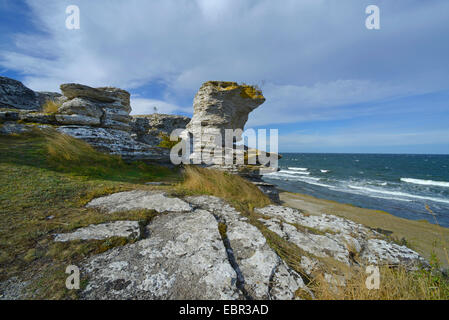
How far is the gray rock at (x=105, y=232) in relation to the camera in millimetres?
2410

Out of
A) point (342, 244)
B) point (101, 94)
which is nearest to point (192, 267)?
point (342, 244)

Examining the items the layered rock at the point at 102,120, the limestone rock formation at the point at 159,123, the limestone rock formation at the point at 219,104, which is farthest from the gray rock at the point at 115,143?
the limestone rock formation at the point at 159,123

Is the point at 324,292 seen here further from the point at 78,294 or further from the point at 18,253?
the point at 18,253

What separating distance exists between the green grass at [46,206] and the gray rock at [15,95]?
5.84m

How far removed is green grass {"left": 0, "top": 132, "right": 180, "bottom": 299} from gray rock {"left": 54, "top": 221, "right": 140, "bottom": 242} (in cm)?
11

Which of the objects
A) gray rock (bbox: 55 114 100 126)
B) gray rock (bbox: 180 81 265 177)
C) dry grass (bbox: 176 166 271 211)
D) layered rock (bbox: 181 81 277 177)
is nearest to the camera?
dry grass (bbox: 176 166 271 211)

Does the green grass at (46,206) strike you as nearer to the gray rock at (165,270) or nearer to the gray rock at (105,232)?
the gray rock at (105,232)

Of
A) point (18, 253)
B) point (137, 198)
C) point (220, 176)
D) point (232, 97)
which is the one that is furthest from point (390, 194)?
point (18, 253)

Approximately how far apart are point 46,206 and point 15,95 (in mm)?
12700

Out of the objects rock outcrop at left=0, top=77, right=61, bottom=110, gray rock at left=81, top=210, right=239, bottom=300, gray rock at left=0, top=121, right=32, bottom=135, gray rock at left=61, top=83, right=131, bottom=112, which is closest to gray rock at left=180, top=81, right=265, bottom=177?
gray rock at left=61, top=83, right=131, bottom=112

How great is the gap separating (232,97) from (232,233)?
32.8 ft

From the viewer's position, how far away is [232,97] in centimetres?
1127

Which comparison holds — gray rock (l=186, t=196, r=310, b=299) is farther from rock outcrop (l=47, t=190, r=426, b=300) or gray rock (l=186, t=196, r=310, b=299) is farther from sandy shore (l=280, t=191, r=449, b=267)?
sandy shore (l=280, t=191, r=449, b=267)

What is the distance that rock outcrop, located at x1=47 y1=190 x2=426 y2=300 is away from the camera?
1.81 m
